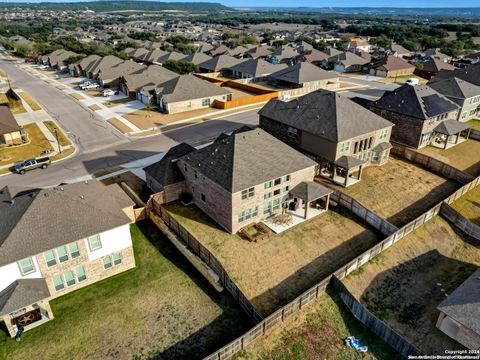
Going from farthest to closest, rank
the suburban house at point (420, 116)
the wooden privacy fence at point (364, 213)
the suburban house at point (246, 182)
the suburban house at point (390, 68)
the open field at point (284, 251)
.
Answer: the suburban house at point (390, 68), the suburban house at point (420, 116), the wooden privacy fence at point (364, 213), the suburban house at point (246, 182), the open field at point (284, 251)

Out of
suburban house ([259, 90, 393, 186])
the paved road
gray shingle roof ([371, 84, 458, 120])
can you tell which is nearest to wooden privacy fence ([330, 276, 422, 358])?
suburban house ([259, 90, 393, 186])

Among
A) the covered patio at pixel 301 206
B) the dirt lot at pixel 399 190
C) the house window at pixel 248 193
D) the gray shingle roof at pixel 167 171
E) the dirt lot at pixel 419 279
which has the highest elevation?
the house window at pixel 248 193

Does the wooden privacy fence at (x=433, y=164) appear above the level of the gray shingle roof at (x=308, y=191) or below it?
below

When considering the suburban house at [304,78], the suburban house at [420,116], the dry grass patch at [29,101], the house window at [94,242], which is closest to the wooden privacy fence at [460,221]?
the suburban house at [420,116]

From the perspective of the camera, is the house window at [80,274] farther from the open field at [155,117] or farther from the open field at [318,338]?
the open field at [155,117]

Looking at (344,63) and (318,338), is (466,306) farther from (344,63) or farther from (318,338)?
(344,63)

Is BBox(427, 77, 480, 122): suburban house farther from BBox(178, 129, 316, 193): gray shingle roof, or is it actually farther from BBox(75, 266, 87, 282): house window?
BBox(75, 266, 87, 282): house window

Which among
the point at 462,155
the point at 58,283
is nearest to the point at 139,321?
the point at 58,283

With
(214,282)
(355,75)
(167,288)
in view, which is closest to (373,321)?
(214,282)
